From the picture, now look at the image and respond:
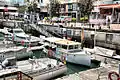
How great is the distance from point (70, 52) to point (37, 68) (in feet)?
20.8

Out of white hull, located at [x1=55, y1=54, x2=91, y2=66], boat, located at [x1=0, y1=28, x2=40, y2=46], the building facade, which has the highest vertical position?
the building facade

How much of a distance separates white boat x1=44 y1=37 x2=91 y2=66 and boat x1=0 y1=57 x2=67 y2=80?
3.51 m

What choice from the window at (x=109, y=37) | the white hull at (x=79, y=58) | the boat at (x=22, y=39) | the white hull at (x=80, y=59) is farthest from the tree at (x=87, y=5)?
the white hull at (x=80, y=59)

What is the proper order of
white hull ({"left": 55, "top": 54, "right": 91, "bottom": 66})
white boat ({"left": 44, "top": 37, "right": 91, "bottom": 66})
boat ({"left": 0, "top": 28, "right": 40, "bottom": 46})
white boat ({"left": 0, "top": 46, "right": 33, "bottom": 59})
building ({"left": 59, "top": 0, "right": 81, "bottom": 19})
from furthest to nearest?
building ({"left": 59, "top": 0, "right": 81, "bottom": 19}) < boat ({"left": 0, "top": 28, "right": 40, "bottom": 46}) < white boat ({"left": 0, "top": 46, "right": 33, "bottom": 59}) < white boat ({"left": 44, "top": 37, "right": 91, "bottom": 66}) < white hull ({"left": 55, "top": 54, "right": 91, "bottom": 66})

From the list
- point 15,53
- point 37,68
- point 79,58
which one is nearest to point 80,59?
point 79,58

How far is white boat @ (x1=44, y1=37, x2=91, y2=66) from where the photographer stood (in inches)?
883

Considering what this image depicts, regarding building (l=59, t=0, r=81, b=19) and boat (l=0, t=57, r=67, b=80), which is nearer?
boat (l=0, t=57, r=67, b=80)

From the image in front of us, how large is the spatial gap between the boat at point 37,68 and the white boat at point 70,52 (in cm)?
351

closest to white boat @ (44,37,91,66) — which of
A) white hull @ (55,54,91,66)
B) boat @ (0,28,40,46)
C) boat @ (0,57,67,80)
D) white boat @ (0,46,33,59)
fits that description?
white hull @ (55,54,91,66)

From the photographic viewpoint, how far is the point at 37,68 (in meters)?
18.3

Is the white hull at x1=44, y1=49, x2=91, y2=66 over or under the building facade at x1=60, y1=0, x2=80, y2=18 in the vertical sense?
under

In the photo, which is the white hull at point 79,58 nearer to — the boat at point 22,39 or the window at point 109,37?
the window at point 109,37

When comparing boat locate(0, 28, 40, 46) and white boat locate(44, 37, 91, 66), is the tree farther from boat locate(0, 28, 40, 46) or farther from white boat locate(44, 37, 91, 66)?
white boat locate(44, 37, 91, 66)

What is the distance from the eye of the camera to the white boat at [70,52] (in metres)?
22.4
